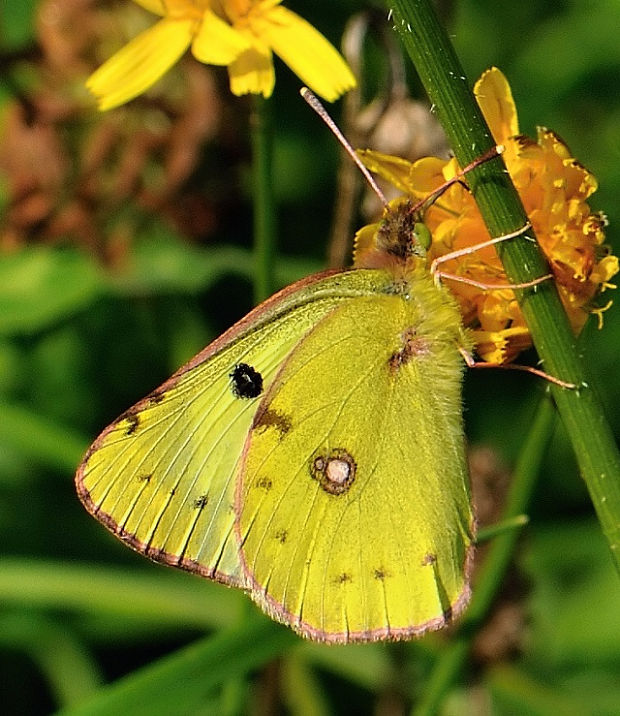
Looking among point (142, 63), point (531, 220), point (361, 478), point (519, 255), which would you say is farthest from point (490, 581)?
point (142, 63)

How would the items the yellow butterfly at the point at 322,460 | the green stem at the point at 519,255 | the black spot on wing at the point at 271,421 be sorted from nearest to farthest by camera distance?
the green stem at the point at 519,255 → the yellow butterfly at the point at 322,460 → the black spot on wing at the point at 271,421

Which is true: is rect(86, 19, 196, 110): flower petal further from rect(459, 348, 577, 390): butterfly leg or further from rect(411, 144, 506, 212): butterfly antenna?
rect(459, 348, 577, 390): butterfly leg

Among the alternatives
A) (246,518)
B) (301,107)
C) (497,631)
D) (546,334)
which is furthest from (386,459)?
(301,107)

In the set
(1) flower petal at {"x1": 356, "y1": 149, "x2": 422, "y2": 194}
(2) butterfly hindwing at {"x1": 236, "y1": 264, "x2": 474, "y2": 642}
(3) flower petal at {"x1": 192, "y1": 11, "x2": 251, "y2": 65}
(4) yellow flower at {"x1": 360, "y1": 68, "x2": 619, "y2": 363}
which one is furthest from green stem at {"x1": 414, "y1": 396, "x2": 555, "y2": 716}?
(3) flower petal at {"x1": 192, "y1": 11, "x2": 251, "y2": 65}

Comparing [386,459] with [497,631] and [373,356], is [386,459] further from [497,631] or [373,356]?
[497,631]

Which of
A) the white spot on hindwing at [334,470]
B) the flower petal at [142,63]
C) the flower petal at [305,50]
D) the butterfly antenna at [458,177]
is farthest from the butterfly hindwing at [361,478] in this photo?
the flower petal at [142,63]

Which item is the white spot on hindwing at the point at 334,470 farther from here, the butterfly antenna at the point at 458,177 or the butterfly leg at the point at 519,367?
the butterfly antenna at the point at 458,177
